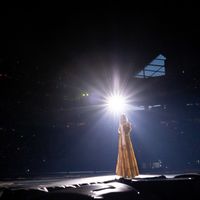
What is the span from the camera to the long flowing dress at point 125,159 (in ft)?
18.5

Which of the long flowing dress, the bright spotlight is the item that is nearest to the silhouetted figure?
the long flowing dress

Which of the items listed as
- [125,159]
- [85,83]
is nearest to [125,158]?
[125,159]

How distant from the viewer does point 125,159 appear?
5742 millimetres

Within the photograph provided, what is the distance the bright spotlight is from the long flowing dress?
11.8 m

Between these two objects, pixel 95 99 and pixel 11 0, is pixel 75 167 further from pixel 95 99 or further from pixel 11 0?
pixel 11 0

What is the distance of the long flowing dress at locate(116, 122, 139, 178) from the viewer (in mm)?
5633

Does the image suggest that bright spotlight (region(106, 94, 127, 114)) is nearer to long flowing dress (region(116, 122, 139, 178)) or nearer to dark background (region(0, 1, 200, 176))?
dark background (region(0, 1, 200, 176))

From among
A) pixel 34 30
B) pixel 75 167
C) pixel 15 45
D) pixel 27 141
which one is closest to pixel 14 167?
pixel 27 141

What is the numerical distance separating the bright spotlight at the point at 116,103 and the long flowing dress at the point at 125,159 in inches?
466

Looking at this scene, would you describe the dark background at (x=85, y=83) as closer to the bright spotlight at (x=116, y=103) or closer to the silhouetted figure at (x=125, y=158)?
the bright spotlight at (x=116, y=103)

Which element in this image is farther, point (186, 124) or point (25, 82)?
point (186, 124)

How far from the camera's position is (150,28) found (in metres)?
11.3

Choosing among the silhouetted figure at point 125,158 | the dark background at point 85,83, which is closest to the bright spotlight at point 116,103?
the dark background at point 85,83

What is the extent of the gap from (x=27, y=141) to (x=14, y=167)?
167 centimetres
